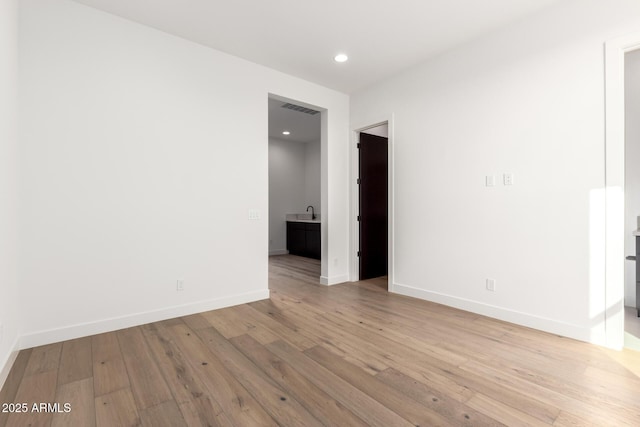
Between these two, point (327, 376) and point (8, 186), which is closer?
point (327, 376)

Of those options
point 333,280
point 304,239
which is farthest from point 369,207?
point 304,239

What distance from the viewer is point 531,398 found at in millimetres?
1816

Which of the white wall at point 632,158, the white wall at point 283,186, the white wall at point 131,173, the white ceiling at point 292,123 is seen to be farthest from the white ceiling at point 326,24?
the white wall at point 283,186

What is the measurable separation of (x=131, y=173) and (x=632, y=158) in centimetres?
541

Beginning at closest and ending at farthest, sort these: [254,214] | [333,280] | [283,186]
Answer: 1. [254,214]
2. [333,280]
3. [283,186]

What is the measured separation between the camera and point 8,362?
213 centimetres

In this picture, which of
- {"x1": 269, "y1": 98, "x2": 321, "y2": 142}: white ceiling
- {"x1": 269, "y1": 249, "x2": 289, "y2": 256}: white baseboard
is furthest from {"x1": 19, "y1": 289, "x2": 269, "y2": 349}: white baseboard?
{"x1": 269, "y1": 249, "x2": 289, "y2": 256}: white baseboard

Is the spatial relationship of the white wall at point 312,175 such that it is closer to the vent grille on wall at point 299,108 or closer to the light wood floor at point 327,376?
the vent grille on wall at point 299,108

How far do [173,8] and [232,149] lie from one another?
141cm

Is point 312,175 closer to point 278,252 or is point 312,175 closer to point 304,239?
point 304,239

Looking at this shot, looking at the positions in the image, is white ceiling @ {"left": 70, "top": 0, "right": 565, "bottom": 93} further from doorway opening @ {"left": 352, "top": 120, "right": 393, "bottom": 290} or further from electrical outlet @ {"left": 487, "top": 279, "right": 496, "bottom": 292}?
electrical outlet @ {"left": 487, "top": 279, "right": 496, "bottom": 292}

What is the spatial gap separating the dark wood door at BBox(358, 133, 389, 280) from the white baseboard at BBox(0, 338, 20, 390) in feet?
12.7

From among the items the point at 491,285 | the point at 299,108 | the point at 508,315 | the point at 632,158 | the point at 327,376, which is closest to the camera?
the point at 327,376

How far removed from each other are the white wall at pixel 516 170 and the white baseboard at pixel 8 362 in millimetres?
3763
